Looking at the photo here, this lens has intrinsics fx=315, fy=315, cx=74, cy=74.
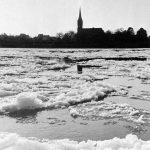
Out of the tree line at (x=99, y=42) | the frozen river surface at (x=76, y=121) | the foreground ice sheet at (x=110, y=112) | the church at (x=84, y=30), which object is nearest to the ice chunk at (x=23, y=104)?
the frozen river surface at (x=76, y=121)

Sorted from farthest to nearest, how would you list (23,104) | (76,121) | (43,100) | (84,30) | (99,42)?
(84,30)
(99,42)
(43,100)
(23,104)
(76,121)

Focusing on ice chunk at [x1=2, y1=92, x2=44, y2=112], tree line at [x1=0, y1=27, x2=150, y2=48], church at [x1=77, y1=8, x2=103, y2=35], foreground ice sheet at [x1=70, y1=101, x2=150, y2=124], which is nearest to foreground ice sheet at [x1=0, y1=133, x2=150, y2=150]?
foreground ice sheet at [x1=70, y1=101, x2=150, y2=124]

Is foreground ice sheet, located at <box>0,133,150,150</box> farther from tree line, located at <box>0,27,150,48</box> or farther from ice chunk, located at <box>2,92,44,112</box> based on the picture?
tree line, located at <box>0,27,150,48</box>

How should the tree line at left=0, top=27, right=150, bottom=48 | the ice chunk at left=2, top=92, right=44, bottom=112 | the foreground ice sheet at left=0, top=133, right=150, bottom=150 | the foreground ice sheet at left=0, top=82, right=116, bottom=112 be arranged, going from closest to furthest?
the foreground ice sheet at left=0, top=133, right=150, bottom=150, the ice chunk at left=2, top=92, right=44, bottom=112, the foreground ice sheet at left=0, top=82, right=116, bottom=112, the tree line at left=0, top=27, right=150, bottom=48

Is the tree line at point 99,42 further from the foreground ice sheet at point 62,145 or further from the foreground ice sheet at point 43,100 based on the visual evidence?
the foreground ice sheet at point 62,145

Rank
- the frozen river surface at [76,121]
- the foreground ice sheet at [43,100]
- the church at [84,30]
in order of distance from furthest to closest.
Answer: the church at [84,30] < the foreground ice sheet at [43,100] < the frozen river surface at [76,121]

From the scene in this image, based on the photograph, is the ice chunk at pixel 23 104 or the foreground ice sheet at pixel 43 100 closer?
the ice chunk at pixel 23 104

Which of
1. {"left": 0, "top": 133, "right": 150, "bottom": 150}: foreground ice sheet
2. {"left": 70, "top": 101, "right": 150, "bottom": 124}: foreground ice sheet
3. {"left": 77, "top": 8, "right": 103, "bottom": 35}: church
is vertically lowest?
{"left": 70, "top": 101, "right": 150, "bottom": 124}: foreground ice sheet

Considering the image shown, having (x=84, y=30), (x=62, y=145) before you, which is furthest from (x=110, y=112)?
→ (x=84, y=30)

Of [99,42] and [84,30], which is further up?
[84,30]

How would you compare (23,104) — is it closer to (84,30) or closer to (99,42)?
(99,42)

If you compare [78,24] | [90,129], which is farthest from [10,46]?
[90,129]

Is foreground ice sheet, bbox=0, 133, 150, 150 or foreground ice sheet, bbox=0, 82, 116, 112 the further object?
foreground ice sheet, bbox=0, 82, 116, 112

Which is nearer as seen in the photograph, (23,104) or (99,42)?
(23,104)
